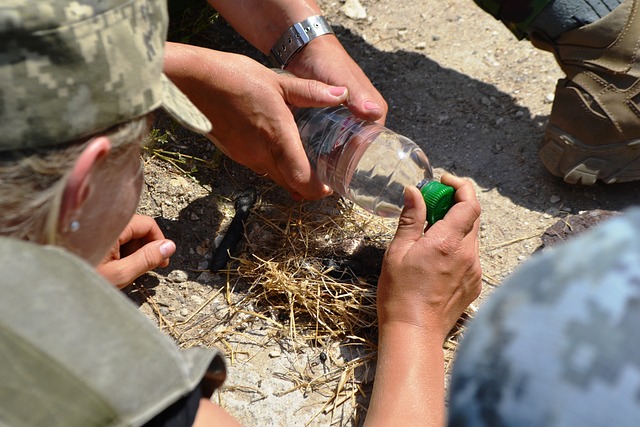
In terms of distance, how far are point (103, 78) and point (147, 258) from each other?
1022 mm

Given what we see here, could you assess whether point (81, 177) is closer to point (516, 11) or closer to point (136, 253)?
point (136, 253)

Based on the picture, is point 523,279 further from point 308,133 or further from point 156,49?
point 308,133

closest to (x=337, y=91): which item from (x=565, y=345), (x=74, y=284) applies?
(x=74, y=284)

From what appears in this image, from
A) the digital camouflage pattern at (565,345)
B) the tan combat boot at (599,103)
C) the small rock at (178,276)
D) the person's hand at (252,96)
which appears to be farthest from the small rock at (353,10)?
the digital camouflage pattern at (565,345)

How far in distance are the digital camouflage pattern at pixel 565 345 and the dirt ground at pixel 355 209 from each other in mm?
1328

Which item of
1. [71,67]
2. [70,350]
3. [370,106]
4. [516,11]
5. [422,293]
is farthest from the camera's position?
[516,11]

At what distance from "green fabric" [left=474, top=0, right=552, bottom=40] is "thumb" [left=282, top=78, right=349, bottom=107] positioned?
2.56ft

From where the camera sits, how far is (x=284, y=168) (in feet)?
7.07

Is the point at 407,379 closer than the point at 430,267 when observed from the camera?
Yes

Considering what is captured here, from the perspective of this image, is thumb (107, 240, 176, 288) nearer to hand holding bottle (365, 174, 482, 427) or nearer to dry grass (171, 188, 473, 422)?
dry grass (171, 188, 473, 422)

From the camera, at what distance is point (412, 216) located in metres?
1.99

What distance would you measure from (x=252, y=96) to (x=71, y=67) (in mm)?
987

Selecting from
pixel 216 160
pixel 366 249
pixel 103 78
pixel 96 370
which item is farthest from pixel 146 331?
pixel 216 160

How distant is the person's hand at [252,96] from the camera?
2.09m
